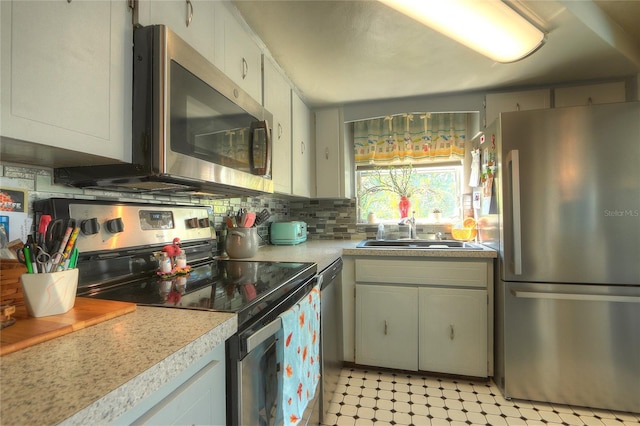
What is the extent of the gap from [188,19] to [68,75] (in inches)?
21.2

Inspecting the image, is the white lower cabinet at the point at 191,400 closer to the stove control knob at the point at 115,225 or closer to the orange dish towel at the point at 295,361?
the orange dish towel at the point at 295,361

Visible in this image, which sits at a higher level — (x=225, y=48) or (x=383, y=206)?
(x=225, y=48)

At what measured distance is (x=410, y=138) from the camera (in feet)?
8.89

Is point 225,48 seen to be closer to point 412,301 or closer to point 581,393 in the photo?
point 412,301

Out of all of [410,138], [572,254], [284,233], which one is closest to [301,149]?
[284,233]

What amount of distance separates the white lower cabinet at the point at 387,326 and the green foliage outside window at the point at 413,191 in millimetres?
901

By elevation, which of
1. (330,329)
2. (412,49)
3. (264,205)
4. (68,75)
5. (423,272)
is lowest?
(330,329)

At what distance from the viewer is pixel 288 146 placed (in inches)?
81.8

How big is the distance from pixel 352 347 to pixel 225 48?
199 centimetres

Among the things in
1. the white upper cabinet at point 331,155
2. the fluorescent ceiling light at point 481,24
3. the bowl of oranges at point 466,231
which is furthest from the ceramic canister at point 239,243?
the bowl of oranges at point 466,231

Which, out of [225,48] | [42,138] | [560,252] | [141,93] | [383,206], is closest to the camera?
[42,138]

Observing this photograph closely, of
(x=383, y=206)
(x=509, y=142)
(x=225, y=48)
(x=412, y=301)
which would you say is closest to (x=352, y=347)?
(x=412, y=301)

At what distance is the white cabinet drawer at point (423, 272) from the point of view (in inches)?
75.8

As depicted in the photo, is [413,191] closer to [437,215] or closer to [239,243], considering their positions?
[437,215]
